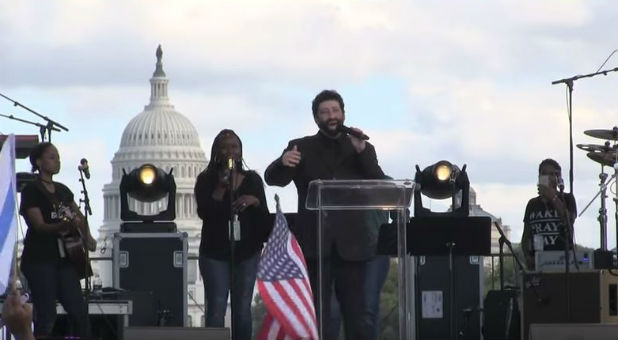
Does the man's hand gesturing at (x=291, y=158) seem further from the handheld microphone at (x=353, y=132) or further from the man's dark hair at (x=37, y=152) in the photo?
the man's dark hair at (x=37, y=152)

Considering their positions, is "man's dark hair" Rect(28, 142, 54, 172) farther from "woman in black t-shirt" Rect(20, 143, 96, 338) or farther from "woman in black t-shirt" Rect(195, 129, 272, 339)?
"woman in black t-shirt" Rect(195, 129, 272, 339)

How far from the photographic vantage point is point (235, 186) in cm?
Result: 1461

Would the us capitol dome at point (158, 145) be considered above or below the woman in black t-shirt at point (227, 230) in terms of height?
above

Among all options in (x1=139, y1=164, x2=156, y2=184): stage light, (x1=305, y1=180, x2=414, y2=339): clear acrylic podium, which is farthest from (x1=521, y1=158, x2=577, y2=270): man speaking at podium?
(x1=139, y1=164, x2=156, y2=184): stage light

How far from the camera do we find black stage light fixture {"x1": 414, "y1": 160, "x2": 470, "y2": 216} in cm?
1683

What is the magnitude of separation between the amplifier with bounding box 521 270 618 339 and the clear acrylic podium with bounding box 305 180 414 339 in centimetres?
278

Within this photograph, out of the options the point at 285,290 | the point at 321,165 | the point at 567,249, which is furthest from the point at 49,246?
the point at 567,249

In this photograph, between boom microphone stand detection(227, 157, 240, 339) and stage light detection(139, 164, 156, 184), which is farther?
stage light detection(139, 164, 156, 184)

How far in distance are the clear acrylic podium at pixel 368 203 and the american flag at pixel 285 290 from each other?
0.31 meters

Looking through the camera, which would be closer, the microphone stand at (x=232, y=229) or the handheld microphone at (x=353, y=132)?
the handheld microphone at (x=353, y=132)

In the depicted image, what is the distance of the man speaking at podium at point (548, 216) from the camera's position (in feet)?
50.2

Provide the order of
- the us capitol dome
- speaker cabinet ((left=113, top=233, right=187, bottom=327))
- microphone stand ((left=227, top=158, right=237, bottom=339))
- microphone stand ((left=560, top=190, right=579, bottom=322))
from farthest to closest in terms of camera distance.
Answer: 1. the us capitol dome
2. speaker cabinet ((left=113, top=233, right=187, bottom=327))
3. microphone stand ((left=560, top=190, right=579, bottom=322))
4. microphone stand ((left=227, top=158, right=237, bottom=339))

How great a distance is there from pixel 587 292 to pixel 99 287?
13.4 feet

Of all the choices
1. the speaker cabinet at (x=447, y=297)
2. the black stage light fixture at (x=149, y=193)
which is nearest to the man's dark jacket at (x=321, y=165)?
the speaker cabinet at (x=447, y=297)
